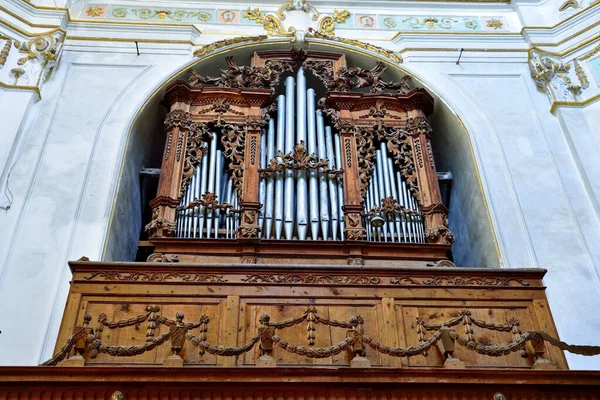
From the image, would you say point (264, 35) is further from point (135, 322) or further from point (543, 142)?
point (135, 322)

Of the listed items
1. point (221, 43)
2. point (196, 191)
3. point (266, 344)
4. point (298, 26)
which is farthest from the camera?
point (298, 26)

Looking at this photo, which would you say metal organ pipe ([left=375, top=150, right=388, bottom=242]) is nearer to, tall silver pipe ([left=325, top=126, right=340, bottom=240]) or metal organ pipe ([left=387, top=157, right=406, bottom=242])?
metal organ pipe ([left=387, top=157, right=406, bottom=242])

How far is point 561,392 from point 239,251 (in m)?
3.49

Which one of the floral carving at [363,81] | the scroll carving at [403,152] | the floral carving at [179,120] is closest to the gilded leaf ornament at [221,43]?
the floral carving at [179,120]

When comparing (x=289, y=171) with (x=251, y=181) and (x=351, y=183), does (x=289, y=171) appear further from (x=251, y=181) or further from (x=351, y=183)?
(x=351, y=183)

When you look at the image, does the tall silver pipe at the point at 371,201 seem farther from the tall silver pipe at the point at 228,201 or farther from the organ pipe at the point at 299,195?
the tall silver pipe at the point at 228,201

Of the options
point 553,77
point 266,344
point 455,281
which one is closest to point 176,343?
point 266,344

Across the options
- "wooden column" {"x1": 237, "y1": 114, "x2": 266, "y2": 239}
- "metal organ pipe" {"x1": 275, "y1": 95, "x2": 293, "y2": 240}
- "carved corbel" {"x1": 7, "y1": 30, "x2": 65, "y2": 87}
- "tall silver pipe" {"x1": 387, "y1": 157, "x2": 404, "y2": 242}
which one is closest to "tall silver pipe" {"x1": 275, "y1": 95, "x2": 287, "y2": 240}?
"metal organ pipe" {"x1": 275, "y1": 95, "x2": 293, "y2": 240}

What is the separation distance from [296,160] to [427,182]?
161 centimetres

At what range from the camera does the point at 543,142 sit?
26.8 ft

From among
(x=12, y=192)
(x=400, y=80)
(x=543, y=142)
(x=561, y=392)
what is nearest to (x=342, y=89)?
(x=400, y=80)

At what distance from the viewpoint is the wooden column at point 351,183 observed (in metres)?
7.09

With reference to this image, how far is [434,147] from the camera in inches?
370

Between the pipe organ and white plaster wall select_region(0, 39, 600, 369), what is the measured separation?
2.08ft
